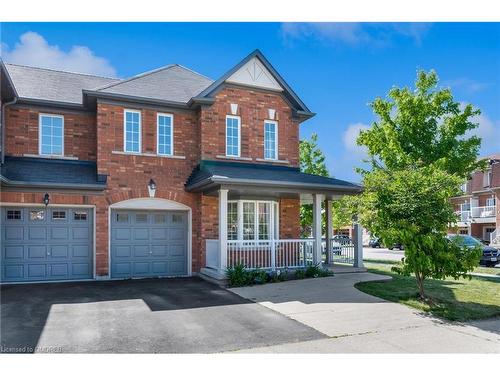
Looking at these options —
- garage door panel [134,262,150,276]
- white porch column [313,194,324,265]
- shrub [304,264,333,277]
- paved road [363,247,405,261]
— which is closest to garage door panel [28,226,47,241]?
garage door panel [134,262,150,276]

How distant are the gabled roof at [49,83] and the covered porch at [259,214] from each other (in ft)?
18.0

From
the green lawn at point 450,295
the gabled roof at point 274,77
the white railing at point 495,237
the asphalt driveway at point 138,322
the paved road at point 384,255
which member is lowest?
the paved road at point 384,255

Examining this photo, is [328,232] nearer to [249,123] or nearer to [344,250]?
[344,250]

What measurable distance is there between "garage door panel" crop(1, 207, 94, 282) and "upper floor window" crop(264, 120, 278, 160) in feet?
22.2

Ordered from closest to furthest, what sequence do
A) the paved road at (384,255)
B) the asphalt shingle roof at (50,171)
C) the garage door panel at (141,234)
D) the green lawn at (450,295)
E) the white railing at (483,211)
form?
the green lawn at (450,295), the asphalt shingle roof at (50,171), the garage door panel at (141,234), the paved road at (384,255), the white railing at (483,211)

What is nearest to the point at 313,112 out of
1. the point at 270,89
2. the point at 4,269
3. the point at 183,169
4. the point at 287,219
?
the point at 270,89

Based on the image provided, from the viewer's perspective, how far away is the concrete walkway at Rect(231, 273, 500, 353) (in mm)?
6492

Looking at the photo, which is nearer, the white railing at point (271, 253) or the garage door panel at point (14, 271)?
the garage door panel at point (14, 271)

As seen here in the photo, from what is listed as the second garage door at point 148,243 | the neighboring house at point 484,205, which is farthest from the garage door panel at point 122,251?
the neighboring house at point 484,205

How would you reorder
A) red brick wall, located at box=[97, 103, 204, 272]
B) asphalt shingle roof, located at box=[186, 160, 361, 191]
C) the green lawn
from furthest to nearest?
red brick wall, located at box=[97, 103, 204, 272] < asphalt shingle roof, located at box=[186, 160, 361, 191] < the green lawn

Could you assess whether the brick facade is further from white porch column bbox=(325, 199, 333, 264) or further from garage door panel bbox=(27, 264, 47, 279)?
white porch column bbox=(325, 199, 333, 264)

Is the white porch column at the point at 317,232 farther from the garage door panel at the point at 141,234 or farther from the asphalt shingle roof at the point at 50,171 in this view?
the asphalt shingle roof at the point at 50,171

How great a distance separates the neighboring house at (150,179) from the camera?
12.4 metres

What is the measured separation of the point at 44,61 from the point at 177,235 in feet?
30.4
